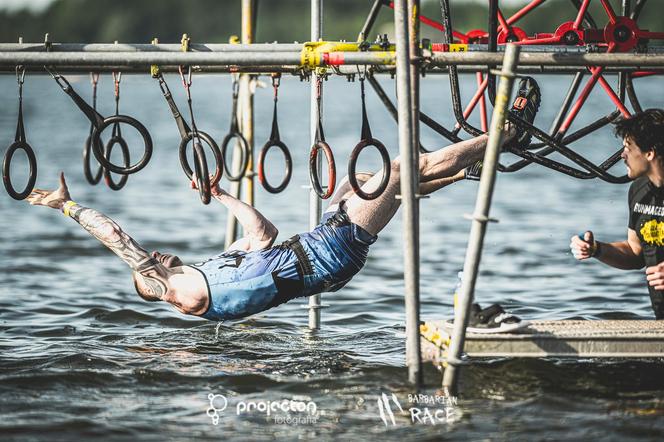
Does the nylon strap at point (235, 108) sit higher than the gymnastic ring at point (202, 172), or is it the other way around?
the nylon strap at point (235, 108)

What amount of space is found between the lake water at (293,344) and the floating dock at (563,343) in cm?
51

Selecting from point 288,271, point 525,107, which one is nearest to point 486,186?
point 525,107

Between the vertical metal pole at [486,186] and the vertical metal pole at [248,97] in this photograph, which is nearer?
the vertical metal pole at [486,186]

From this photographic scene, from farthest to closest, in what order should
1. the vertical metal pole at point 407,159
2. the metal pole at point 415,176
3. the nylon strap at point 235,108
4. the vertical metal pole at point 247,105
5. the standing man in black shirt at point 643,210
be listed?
the vertical metal pole at point 247,105 → the nylon strap at point 235,108 → the standing man in black shirt at point 643,210 → the metal pole at point 415,176 → the vertical metal pole at point 407,159

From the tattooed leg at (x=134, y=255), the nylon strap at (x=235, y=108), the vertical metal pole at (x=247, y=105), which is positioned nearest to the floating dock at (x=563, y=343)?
the tattooed leg at (x=134, y=255)

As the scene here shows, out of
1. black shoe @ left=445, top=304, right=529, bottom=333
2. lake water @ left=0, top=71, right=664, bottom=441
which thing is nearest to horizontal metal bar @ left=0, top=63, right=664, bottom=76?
lake water @ left=0, top=71, right=664, bottom=441

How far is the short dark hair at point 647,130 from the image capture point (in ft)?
26.7

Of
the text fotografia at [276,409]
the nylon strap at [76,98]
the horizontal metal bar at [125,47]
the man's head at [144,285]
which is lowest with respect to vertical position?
the text fotografia at [276,409]

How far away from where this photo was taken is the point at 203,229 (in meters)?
20.4

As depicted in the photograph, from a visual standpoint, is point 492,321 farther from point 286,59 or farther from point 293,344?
point 293,344

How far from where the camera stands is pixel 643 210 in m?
8.46

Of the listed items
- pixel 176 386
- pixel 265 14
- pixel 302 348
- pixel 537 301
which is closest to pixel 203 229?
pixel 537 301

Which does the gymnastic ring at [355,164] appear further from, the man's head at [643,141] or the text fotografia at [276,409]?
the man's head at [643,141]

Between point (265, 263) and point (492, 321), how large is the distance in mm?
2103
